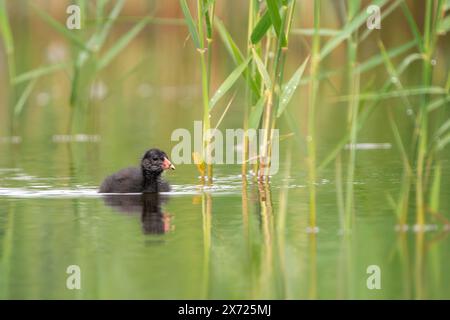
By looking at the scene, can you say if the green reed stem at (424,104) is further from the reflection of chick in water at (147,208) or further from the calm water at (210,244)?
the reflection of chick in water at (147,208)

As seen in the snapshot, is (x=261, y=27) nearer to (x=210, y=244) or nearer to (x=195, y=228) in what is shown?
(x=195, y=228)

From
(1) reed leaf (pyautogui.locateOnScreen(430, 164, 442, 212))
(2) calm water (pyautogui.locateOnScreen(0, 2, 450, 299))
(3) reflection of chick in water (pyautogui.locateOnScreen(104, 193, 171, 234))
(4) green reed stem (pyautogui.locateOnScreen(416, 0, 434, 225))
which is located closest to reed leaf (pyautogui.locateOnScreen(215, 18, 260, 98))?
(2) calm water (pyautogui.locateOnScreen(0, 2, 450, 299))

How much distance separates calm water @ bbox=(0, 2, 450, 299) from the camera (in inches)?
212

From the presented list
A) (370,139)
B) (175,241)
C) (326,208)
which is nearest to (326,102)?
(370,139)

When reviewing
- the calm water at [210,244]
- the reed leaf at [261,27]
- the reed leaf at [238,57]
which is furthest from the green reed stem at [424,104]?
the reed leaf at [238,57]

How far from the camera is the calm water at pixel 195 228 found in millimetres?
5387

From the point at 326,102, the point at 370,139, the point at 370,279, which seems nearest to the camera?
the point at 370,279

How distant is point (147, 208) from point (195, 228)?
118 cm

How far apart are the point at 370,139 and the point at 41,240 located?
5.75 m

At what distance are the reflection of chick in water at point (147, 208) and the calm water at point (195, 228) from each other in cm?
1

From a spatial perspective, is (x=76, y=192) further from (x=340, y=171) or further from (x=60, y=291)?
(x=60, y=291)

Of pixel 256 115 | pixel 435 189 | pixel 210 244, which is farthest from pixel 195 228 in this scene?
pixel 435 189
